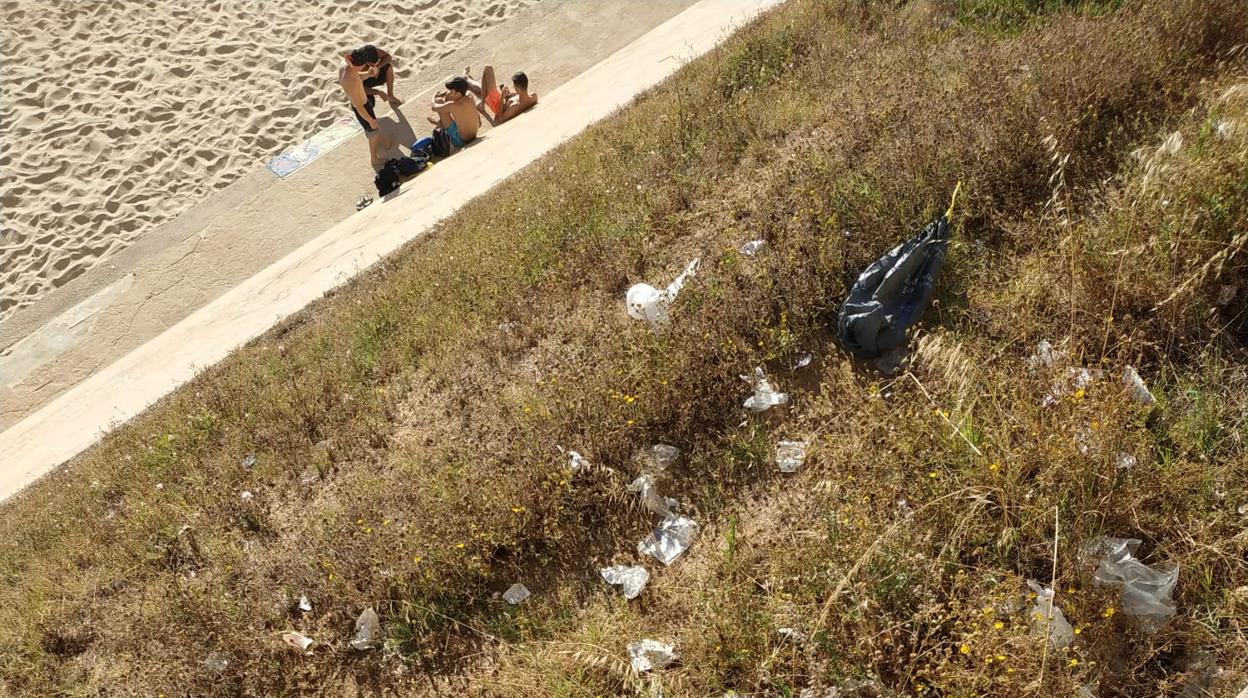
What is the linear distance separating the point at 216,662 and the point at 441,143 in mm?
7926

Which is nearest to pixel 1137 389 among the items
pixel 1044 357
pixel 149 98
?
pixel 1044 357

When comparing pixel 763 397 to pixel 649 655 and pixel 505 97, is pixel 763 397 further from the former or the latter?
pixel 505 97

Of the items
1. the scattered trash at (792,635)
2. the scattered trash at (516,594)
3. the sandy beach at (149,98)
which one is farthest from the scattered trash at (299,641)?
the sandy beach at (149,98)

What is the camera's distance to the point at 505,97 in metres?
10.8

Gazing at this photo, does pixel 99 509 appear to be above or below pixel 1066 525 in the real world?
above

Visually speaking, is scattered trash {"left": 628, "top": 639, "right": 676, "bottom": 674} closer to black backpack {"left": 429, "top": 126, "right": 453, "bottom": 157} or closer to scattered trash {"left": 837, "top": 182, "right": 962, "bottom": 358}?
scattered trash {"left": 837, "top": 182, "right": 962, "bottom": 358}

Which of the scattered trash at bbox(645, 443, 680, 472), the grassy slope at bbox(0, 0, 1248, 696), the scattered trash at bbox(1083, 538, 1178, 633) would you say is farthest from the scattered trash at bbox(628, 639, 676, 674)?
the scattered trash at bbox(1083, 538, 1178, 633)

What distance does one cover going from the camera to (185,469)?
5324 mm

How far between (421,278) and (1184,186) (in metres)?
4.91

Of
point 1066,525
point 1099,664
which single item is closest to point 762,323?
point 1066,525

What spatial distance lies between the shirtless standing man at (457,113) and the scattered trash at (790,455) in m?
8.03

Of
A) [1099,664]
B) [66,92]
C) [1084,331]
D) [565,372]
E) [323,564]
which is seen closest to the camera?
[1099,664]

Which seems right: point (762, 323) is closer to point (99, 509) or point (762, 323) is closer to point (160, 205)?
point (99, 509)

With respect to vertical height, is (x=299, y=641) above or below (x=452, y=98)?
below
